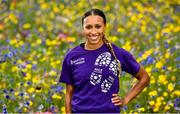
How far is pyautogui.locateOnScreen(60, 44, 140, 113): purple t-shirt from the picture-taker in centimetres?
336

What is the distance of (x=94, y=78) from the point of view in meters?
3.39

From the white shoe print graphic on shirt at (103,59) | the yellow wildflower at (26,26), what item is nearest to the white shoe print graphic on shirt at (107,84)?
the white shoe print graphic on shirt at (103,59)

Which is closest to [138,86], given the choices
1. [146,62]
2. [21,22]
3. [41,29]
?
[146,62]

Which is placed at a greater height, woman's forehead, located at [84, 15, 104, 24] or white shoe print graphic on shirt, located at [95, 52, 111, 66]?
woman's forehead, located at [84, 15, 104, 24]

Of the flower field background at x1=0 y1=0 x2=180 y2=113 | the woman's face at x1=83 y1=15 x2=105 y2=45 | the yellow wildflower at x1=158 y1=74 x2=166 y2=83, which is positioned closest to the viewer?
the woman's face at x1=83 y1=15 x2=105 y2=45

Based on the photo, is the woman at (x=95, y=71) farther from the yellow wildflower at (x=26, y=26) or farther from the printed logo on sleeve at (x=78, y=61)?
the yellow wildflower at (x=26, y=26)

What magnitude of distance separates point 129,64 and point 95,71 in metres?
0.31

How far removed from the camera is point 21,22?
9.05 metres

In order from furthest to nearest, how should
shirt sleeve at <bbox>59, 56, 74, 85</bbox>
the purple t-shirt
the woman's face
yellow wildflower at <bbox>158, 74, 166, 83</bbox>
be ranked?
1. yellow wildflower at <bbox>158, 74, 166, 83</bbox>
2. shirt sleeve at <bbox>59, 56, 74, 85</bbox>
3. the woman's face
4. the purple t-shirt

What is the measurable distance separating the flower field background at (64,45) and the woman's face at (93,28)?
1.45 metres

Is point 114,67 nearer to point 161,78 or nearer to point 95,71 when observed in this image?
point 95,71

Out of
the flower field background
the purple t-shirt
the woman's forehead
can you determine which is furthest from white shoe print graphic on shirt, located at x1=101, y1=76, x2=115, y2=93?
the flower field background

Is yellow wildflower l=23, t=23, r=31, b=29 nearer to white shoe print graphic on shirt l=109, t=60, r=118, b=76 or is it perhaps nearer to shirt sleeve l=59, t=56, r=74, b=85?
shirt sleeve l=59, t=56, r=74, b=85

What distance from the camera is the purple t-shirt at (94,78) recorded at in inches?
132
